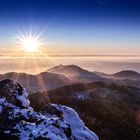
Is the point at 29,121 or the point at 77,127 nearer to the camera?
the point at 29,121

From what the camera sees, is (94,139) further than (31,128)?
Yes

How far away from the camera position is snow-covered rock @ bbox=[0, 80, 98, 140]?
56406 mm

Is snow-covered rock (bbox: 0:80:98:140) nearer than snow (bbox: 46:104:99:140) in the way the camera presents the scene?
Yes

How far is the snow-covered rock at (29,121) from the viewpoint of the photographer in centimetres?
5641

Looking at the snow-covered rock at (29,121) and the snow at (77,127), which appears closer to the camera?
the snow-covered rock at (29,121)

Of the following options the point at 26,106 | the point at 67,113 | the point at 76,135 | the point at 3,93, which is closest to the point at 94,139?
the point at 76,135

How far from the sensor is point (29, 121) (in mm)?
63750

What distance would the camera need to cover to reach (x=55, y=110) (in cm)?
8512

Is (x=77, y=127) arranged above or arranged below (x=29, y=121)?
below

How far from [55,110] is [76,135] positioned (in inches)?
534

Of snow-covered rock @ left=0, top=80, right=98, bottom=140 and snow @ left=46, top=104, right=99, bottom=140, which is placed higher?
snow-covered rock @ left=0, top=80, right=98, bottom=140

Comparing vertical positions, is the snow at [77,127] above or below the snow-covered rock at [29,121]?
below

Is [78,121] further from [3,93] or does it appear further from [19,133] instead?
[19,133]

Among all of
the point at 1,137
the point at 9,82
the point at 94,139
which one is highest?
the point at 9,82
